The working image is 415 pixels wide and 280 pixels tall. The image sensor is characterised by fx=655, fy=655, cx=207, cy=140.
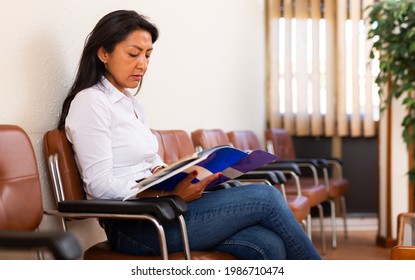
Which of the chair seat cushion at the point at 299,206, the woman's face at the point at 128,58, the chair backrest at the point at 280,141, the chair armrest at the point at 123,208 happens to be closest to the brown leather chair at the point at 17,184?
the chair armrest at the point at 123,208

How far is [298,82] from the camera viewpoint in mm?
5621

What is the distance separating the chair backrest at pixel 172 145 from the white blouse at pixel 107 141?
20.2 inches

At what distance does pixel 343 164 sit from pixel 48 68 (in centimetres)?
397

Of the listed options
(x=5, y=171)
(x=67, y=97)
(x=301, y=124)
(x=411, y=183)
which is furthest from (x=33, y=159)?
(x=301, y=124)

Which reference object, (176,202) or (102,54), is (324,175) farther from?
(176,202)

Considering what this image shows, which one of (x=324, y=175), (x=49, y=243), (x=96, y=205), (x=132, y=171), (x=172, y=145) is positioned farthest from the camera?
(x=324, y=175)

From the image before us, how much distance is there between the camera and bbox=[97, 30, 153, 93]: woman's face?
7.08ft

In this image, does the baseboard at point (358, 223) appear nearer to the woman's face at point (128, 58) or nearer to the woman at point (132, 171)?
the woman at point (132, 171)

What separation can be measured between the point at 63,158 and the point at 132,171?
23 cm

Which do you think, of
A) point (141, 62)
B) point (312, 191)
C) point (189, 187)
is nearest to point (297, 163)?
point (312, 191)

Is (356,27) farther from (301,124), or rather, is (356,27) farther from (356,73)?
(301,124)

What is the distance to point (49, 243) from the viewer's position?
41.6 inches

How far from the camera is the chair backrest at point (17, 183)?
1625mm

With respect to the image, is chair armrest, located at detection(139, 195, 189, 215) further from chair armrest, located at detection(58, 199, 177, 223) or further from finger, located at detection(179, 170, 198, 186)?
finger, located at detection(179, 170, 198, 186)
